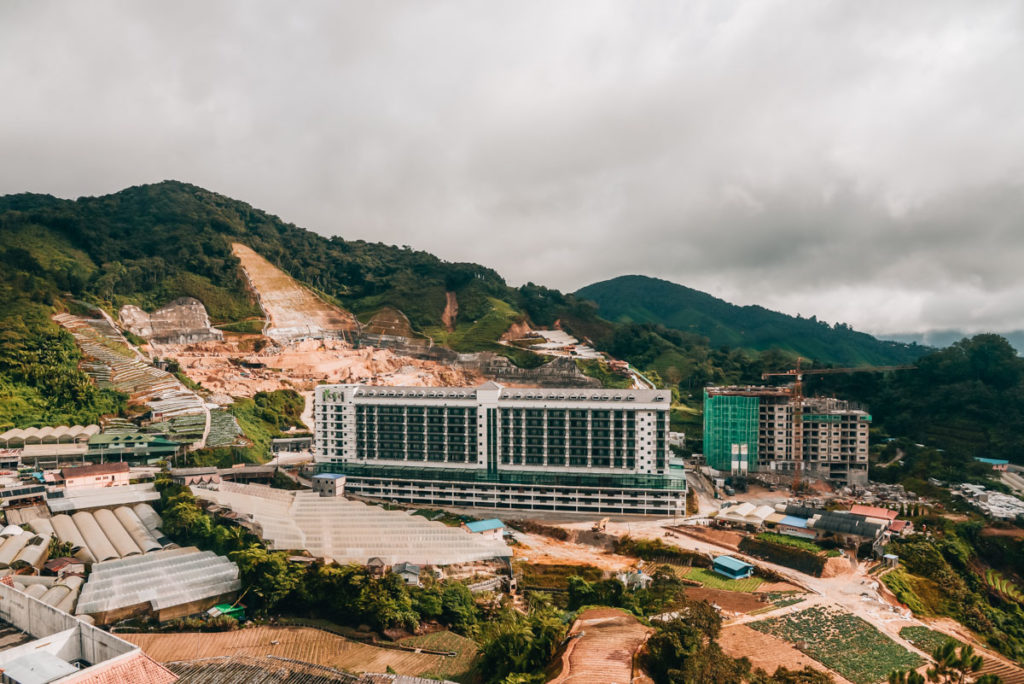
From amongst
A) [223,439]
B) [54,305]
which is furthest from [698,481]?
[54,305]

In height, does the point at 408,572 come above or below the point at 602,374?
below

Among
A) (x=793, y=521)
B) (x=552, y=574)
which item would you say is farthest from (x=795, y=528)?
(x=552, y=574)

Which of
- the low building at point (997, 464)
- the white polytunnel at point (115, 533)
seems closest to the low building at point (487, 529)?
the white polytunnel at point (115, 533)

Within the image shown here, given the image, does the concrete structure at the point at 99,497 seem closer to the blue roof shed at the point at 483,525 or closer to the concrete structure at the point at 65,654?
the blue roof shed at the point at 483,525

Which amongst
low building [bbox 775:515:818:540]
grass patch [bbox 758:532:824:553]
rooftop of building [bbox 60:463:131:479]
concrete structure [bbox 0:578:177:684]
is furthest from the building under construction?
concrete structure [bbox 0:578:177:684]

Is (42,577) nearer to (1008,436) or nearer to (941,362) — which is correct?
(1008,436)

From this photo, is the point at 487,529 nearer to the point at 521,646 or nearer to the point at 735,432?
the point at 521,646
